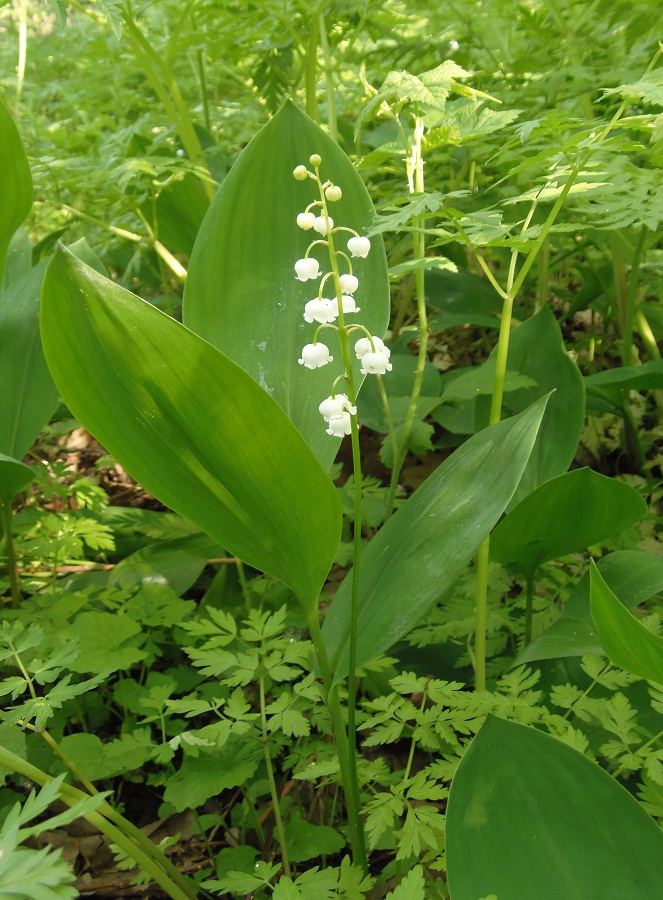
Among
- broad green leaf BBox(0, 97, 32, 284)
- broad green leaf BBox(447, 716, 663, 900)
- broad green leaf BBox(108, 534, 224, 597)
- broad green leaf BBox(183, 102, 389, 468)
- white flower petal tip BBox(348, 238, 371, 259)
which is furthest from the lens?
broad green leaf BBox(108, 534, 224, 597)

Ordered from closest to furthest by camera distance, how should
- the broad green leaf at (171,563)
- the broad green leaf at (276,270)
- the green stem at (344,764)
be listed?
1. the green stem at (344,764)
2. the broad green leaf at (276,270)
3. the broad green leaf at (171,563)

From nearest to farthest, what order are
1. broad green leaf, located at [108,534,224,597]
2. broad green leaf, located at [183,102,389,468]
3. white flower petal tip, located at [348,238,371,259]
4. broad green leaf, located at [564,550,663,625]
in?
white flower petal tip, located at [348,238,371,259]
broad green leaf, located at [183,102,389,468]
broad green leaf, located at [564,550,663,625]
broad green leaf, located at [108,534,224,597]

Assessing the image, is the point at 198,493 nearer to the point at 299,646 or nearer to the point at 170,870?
the point at 299,646

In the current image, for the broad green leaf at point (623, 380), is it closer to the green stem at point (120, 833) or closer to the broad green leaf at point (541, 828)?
the broad green leaf at point (541, 828)

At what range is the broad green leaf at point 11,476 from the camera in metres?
1.19

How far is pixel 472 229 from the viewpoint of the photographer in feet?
3.42

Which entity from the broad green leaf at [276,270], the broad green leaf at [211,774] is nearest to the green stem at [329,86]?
the broad green leaf at [276,270]

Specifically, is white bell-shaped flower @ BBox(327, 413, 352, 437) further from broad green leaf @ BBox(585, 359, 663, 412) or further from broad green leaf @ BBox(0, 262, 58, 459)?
broad green leaf @ BBox(585, 359, 663, 412)

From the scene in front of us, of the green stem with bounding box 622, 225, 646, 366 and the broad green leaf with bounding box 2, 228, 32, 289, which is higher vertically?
the broad green leaf with bounding box 2, 228, 32, 289

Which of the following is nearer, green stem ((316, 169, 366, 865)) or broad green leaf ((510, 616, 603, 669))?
green stem ((316, 169, 366, 865))

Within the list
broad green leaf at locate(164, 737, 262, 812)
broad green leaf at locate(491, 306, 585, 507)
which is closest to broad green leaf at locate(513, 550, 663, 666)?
broad green leaf at locate(491, 306, 585, 507)

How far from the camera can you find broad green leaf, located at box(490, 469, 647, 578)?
1.05 meters

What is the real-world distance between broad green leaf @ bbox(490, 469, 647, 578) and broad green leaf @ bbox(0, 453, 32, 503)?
2.55 ft

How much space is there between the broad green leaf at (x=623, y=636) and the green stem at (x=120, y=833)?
20.5 inches
